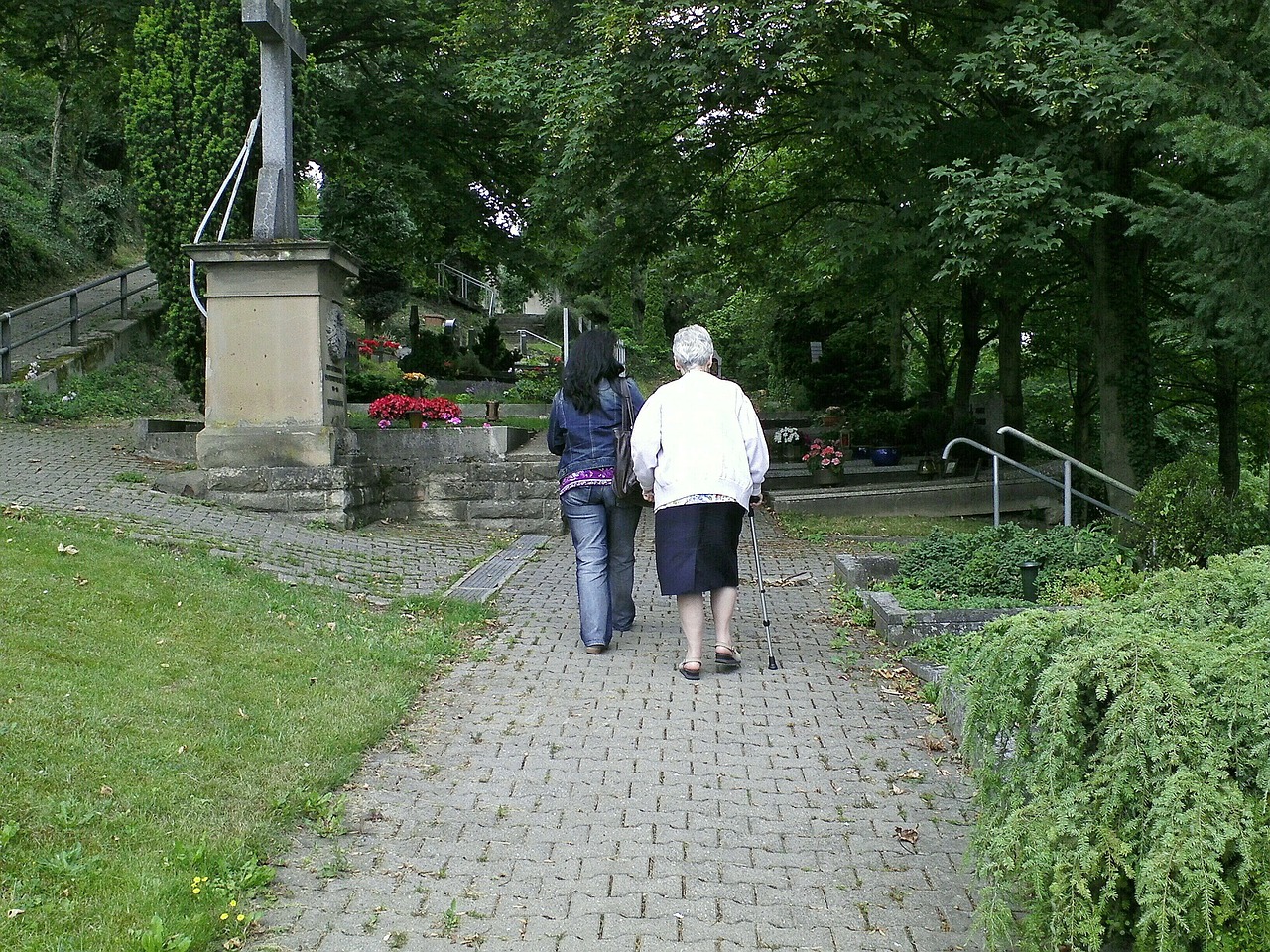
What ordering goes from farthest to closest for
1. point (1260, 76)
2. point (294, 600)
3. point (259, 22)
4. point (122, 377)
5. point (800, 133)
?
1. point (122, 377)
2. point (800, 133)
3. point (259, 22)
4. point (1260, 76)
5. point (294, 600)

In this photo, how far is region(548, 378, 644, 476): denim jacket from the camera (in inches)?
287

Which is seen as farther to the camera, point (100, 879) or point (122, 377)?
point (122, 377)

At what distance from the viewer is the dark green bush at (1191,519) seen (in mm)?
7820

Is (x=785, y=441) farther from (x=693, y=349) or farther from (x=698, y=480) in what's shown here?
(x=698, y=480)

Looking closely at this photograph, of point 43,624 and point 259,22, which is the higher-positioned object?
point 259,22

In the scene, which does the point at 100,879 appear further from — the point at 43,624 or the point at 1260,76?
the point at 1260,76

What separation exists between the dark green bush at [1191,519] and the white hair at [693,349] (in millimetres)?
3488

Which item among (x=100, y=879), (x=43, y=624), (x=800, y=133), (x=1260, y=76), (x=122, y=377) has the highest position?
(x=800, y=133)

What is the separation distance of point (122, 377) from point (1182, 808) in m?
19.7

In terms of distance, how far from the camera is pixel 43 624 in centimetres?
590

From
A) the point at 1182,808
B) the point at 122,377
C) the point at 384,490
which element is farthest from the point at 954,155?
the point at 122,377

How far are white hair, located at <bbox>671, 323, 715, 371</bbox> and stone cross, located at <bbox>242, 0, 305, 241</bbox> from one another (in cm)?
704

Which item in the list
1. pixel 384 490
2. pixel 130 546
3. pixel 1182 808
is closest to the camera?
pixel 1182 808

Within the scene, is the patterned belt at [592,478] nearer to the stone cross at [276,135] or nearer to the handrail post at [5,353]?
the stone cross at [276,135]
